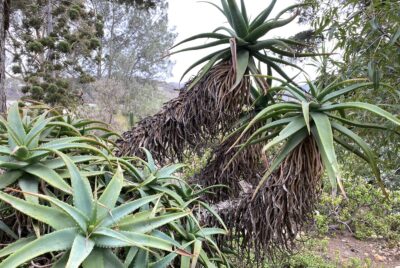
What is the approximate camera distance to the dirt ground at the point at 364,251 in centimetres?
503

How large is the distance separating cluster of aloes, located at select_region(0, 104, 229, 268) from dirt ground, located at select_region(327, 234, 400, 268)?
449cm

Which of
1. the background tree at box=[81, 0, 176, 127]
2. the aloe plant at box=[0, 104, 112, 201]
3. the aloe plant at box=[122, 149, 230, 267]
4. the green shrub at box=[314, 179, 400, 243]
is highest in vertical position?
the background tree at box=[81, 0, 176, 127]

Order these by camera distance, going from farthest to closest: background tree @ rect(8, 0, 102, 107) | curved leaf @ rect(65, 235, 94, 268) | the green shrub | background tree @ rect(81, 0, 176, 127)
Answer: background tree @ rect(81, 0, 176, 127) → background tree @ rect(8, 0, 102, 107) → the green shrub → curved leaf @ rect(65, 235, 94, 268)

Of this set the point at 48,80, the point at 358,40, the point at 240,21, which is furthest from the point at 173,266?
the point at 48,80

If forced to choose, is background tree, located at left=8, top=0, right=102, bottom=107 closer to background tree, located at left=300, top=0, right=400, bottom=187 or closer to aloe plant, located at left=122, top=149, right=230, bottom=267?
background tree, located at left=300, top=0, right=400, bottom=187

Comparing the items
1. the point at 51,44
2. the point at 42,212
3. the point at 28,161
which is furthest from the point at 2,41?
the point at 51,44

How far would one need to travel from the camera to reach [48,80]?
9445mm

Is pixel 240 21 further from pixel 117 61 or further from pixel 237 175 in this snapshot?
pixel 117 61

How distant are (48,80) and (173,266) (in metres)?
9.26

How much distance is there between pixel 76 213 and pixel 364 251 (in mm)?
5612

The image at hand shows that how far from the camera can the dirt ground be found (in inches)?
198

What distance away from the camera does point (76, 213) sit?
0.92 meters

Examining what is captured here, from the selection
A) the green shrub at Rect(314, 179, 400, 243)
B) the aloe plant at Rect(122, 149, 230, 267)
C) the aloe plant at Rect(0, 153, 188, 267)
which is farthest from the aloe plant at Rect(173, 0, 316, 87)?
the green shrub at Rect(314, 179, 400, 243)

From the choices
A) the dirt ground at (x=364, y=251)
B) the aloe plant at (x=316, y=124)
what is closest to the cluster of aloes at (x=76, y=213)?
the aloe plant at (x=316, y=124)
